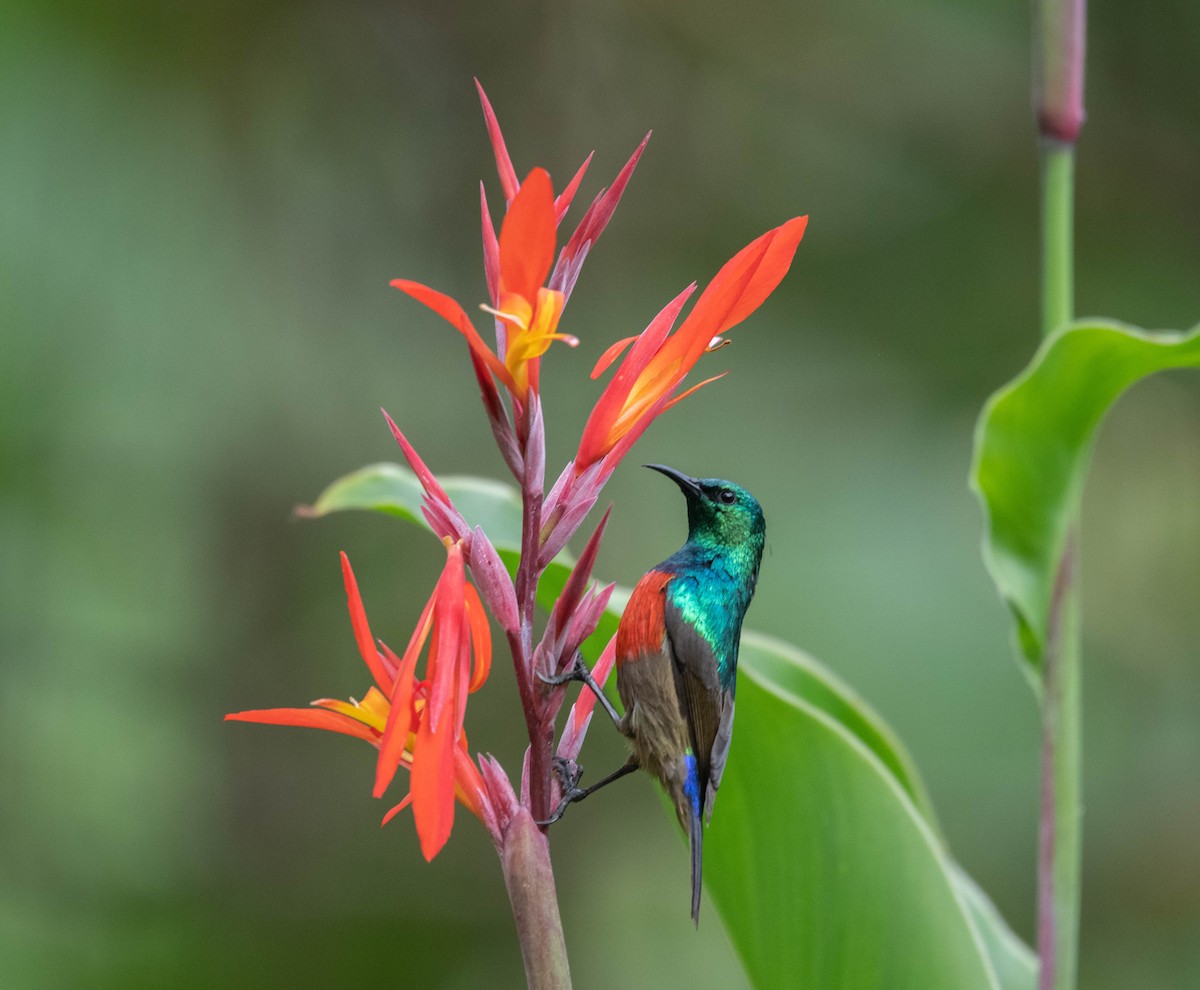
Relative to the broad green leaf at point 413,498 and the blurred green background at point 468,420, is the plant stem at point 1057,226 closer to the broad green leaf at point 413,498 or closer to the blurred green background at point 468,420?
the broad green leaf at point 413,498

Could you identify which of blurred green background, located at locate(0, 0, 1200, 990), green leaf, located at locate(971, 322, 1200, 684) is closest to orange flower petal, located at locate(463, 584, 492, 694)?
green leaf, located at locate(971, 322, 1200, 684)

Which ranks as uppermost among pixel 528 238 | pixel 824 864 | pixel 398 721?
pixel 528 238

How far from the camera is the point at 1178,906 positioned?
1646mm

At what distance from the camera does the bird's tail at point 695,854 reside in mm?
278

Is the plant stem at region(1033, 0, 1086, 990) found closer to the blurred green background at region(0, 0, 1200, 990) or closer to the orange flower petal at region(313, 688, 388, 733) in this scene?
the orange flower petal at region(313, 688, 388, 733)

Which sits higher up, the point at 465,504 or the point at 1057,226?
the point at 1057,226

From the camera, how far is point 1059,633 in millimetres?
484

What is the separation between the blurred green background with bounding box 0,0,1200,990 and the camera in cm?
141

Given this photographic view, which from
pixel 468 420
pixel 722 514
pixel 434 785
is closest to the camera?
pixel 434 785

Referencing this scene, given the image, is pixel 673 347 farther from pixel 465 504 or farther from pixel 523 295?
pixel 465 504

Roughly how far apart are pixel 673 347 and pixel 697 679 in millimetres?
100

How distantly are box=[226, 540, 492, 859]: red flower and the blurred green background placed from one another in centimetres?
118

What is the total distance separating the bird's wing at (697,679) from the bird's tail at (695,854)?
0.05ft

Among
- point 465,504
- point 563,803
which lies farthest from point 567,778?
point 465,504
